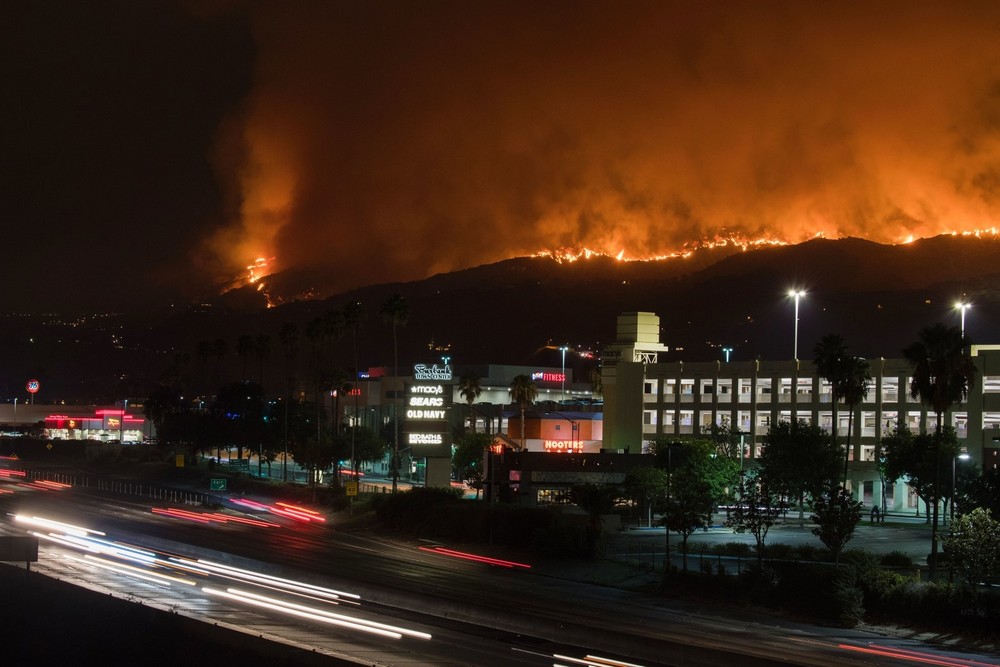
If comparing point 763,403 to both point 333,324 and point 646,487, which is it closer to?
point 646,487

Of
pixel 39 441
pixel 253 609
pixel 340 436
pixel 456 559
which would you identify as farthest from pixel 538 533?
pixel 39 441

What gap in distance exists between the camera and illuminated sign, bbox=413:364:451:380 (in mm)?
140500

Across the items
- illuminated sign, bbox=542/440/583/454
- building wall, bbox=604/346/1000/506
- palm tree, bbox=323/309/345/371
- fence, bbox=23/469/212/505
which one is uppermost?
palm tree, bbox=323/309/345/371

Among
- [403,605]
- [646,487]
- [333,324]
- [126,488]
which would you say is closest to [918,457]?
[646,487]

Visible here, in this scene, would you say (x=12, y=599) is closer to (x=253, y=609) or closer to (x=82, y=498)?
(x=253, y=609)

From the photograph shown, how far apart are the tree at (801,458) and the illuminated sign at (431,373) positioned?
50.6m

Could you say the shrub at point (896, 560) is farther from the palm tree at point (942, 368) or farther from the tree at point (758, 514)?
the tree at point (758, 514)

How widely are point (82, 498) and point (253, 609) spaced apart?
6489cm

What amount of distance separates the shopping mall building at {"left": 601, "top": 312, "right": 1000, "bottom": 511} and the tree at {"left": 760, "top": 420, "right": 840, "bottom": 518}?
12.9m

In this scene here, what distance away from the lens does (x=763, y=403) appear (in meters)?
129

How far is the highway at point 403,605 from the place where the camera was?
122ft

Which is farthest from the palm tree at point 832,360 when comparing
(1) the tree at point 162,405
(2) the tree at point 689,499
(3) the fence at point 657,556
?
(1) the tree at point 162,405

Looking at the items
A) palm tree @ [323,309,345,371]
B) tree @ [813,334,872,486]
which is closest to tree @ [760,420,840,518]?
tree @ [813,334,872,486]

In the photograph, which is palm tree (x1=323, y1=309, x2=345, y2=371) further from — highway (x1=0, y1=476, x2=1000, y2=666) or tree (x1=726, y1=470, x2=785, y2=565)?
tree (x1=726, y1=470, x2=785, y2=565)
